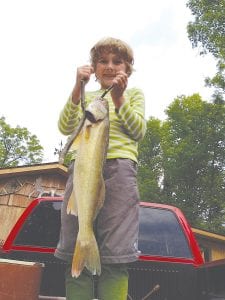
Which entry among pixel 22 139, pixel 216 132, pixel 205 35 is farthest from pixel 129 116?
pixel 22 139

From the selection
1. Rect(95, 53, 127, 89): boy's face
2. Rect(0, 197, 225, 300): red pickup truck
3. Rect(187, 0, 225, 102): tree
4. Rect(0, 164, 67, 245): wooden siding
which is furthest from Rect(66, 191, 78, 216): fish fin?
Rect(187, 0, 225, 102): tree

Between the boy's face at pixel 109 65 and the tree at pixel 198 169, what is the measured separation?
3165 centimetres

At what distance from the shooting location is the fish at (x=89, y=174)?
7.97 feet

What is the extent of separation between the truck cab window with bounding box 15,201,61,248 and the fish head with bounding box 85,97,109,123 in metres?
2.26

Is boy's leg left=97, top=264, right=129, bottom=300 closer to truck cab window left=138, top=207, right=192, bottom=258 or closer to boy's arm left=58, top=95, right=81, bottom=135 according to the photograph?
boy's arm left=58, top=95, right=81, bottom=135

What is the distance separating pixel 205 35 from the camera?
79.6 ft

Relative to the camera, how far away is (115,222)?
8.93 ft

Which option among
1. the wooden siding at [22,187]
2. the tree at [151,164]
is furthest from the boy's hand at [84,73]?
the tree at [151,164]

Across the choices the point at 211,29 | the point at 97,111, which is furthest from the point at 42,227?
the point at 211,29

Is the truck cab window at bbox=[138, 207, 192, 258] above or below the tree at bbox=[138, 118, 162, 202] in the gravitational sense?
below

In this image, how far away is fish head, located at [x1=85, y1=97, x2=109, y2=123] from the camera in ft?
8.16

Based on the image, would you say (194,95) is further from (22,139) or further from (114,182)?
(114,182)

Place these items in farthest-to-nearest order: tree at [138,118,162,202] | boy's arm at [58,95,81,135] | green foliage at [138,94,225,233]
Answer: tree at [138,118,162,202]
green foliage at [138,94,225,233]
boy's arm at [58,95,81,135]

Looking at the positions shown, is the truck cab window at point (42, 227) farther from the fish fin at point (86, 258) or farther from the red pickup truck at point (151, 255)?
the fish fin at point (86, 258)
